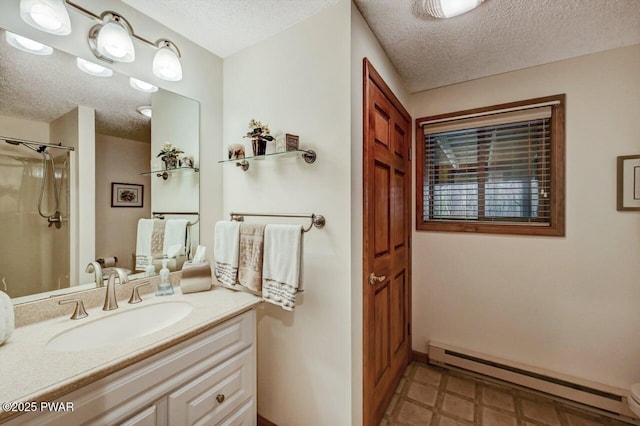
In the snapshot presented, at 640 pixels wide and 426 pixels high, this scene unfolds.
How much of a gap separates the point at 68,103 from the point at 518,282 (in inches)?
115

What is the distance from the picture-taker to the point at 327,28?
132cm

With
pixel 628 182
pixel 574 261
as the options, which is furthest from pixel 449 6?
pixel 574 261

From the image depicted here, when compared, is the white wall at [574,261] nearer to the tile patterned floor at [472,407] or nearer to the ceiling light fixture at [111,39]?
the tile patterned floor at [472,407]

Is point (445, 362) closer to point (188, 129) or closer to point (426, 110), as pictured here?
point (426, 110)

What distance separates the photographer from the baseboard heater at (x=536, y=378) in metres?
1.66

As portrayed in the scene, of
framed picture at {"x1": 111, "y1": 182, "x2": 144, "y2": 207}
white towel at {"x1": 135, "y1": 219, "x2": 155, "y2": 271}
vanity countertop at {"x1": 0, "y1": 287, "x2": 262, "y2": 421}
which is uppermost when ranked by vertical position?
framed picture at {"x1": 111, "y1": 182, "x2": 144, "y2": 207}

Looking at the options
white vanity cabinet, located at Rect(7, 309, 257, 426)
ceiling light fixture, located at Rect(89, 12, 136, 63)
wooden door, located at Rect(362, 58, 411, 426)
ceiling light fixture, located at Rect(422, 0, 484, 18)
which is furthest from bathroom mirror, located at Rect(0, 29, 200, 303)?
ceiling light fixture, located at Rect(422, 0, 484, 18)

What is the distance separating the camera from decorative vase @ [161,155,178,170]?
153 centimetres

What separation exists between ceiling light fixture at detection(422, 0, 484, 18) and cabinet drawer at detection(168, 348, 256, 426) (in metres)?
1.94

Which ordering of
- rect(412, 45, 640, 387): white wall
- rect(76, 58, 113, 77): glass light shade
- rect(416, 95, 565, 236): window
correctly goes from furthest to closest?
rect(416, 95, 565, 236): window → rect(412, 45, 640, 387): white wall → rect(76, 58, 113, 77): glass light shade

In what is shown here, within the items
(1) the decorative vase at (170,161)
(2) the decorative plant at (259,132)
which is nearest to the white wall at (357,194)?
(2) the decorative plant at (259,132)

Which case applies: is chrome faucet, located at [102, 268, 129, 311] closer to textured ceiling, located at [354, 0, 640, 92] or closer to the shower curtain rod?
the shower curtain rod

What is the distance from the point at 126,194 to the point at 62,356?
31.6 inches

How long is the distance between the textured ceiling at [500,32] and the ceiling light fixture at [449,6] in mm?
→ 47
